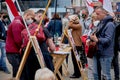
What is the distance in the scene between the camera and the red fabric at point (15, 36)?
7449 millimetres

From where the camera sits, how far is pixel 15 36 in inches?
296

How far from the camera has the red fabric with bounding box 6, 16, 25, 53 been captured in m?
7.45

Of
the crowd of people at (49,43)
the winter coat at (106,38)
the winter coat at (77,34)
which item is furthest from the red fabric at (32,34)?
the winter coat at (77,34)

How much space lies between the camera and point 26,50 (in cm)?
652

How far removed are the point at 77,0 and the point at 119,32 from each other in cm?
3996

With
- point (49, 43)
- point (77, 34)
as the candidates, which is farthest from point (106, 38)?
point (77, 34)

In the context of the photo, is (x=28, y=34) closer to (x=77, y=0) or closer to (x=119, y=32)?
(x=119, y=32)

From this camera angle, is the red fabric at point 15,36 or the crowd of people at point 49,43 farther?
the red fabric at point 15,36

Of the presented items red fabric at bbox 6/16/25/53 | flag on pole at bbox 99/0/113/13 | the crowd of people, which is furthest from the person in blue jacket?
red fabric at bbox 6/16/25/53

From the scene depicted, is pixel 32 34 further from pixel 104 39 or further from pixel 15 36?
pixel 104 39

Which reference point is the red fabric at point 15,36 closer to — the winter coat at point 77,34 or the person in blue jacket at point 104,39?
the person in blue jacket at point 104,39

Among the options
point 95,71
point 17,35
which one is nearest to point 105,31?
point 95,71

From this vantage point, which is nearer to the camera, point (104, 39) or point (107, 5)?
point (104, 39)

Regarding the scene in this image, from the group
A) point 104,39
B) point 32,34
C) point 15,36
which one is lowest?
point 104,39
